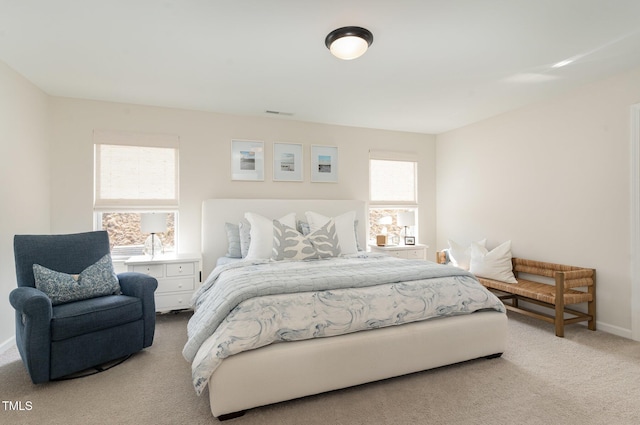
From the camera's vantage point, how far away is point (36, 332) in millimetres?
2219

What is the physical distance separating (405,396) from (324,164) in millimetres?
3345

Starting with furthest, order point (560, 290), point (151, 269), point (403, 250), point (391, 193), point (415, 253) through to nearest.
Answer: point (391, 193) < point (415, 253) < point (403, 250) < point (151, 269) < point (560, 290)

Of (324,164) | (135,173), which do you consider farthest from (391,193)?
(135,173)

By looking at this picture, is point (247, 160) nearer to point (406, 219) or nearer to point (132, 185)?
point (132, 185)

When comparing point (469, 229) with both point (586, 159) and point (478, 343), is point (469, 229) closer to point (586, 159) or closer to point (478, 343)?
point (586, 159)

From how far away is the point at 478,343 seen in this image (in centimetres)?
256

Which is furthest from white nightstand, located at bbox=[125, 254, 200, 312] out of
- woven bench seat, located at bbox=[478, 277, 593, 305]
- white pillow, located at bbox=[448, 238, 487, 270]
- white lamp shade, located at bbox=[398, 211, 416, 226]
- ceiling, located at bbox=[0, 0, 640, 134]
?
woven bench seat, located at bbox=[478, 277, 593, 305]

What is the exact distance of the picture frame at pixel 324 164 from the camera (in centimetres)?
479

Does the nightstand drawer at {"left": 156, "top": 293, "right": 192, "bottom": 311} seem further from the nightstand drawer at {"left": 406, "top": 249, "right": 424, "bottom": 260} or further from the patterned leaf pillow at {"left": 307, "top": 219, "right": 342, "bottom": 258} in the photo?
the nightstand drawer at {"left": 406, "top": 249, "right": 424, "bottom": 260}

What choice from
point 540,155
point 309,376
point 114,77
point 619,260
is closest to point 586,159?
point 540,155

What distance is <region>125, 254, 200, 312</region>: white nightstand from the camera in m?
3.57

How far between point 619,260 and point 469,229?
6.06 ft

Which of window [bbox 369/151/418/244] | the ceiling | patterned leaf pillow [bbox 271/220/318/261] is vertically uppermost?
the ceiling

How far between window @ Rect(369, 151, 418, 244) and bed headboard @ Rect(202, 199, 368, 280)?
0.92 m
